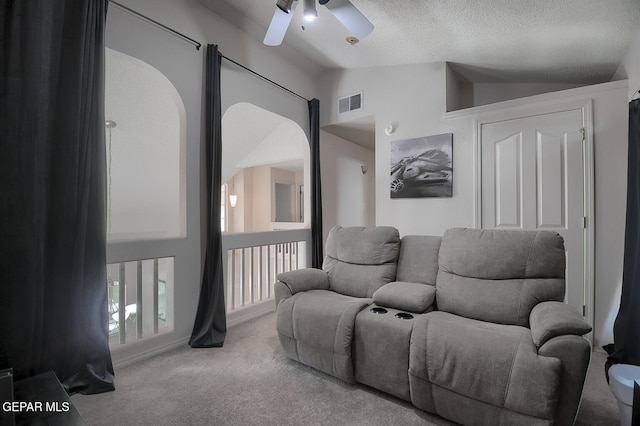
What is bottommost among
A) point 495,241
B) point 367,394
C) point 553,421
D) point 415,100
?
point 367,394

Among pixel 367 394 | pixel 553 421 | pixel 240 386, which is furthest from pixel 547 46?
pixel 240 386

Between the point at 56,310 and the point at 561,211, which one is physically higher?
the point at 561,211

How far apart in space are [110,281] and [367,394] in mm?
2732

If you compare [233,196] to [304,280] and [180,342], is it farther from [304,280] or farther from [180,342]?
[304,280]

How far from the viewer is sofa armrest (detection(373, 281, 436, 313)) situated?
6.29 ft

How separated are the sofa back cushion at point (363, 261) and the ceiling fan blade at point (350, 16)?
5.09ft

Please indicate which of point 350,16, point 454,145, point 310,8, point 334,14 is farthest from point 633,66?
point 310,8

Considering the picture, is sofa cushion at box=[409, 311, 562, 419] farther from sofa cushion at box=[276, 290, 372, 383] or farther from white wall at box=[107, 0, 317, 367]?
white wall at box=[107, 0, 317, 367]

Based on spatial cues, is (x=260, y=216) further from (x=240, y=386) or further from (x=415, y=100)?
(x=240, y=386)

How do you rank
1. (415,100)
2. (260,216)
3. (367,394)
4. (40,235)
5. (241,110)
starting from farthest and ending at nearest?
(260,216), (241,110), (415,100), (367,394), (40,235)

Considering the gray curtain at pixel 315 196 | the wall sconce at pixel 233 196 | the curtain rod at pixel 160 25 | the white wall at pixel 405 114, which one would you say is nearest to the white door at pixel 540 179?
the white wall at pixel 405 114

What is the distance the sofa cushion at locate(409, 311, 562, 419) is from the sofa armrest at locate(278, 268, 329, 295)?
0.99m

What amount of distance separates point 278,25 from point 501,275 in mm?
2353

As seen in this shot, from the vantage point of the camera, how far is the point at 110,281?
3.04 m
